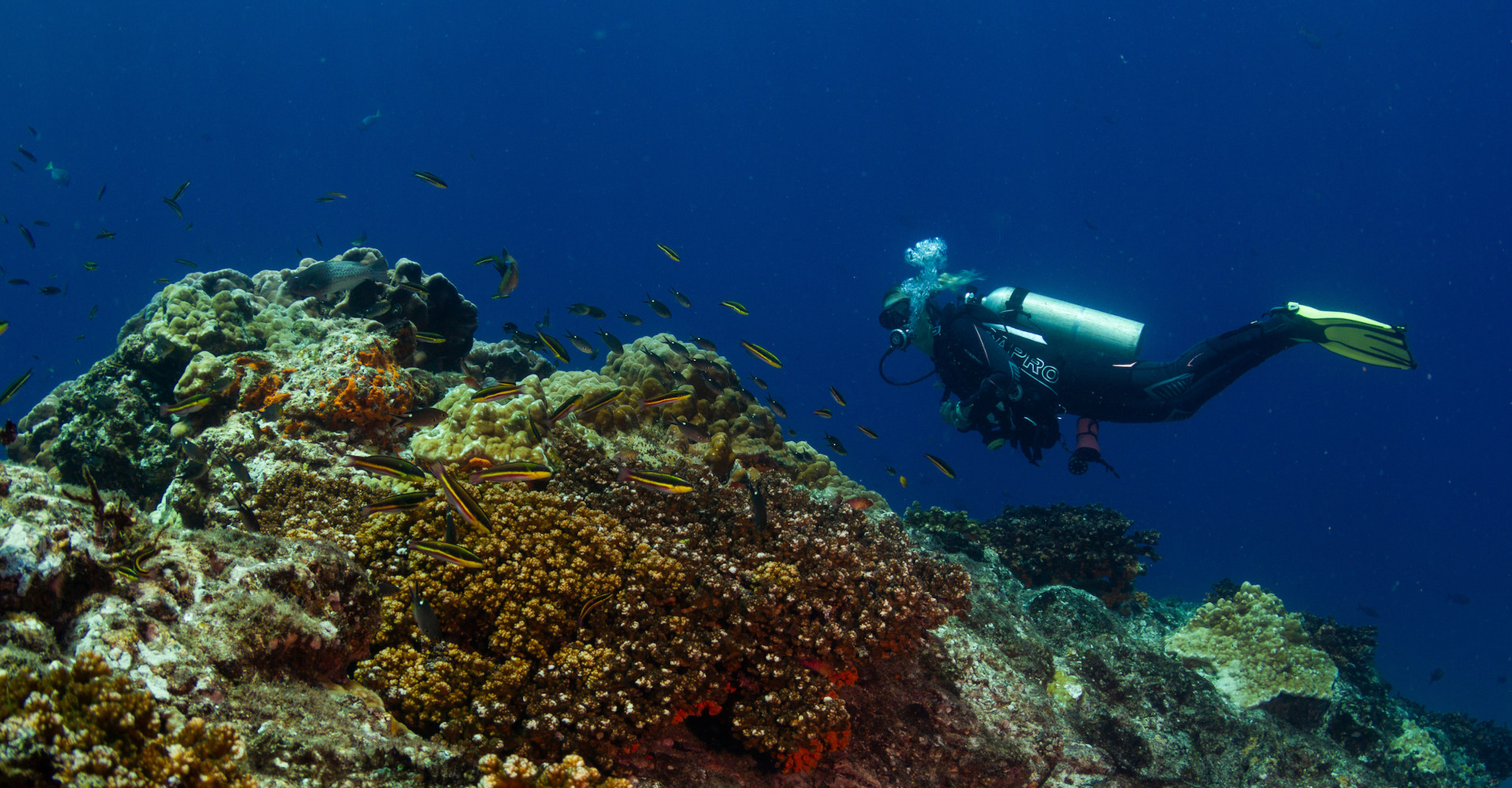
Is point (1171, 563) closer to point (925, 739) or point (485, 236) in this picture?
point (925, 739)

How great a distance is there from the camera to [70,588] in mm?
2096

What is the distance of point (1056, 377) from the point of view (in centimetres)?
1155

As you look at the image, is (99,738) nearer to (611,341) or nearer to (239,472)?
(239,472)

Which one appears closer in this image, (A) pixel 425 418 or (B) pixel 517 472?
(B) pixel 517 472

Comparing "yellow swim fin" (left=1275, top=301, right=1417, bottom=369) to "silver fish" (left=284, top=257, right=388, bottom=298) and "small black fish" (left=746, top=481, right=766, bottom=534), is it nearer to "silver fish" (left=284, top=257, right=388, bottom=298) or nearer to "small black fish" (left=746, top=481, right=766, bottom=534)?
"small black fish" (left=746, top=481, right=766, bottom=534)

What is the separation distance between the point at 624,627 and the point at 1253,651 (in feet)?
31.1

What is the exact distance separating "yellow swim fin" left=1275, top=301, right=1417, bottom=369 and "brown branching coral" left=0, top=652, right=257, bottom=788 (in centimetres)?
1475

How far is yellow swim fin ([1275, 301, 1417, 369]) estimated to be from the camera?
10828mm

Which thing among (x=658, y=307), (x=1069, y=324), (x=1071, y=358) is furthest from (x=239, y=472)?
(x=1069, y=324)

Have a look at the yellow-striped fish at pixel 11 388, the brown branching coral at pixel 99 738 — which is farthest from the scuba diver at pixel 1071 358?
the yellow-striped fish at pixel 11 388

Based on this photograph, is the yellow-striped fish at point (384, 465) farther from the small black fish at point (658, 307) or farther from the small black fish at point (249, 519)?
the small black fish at point (658, 307)

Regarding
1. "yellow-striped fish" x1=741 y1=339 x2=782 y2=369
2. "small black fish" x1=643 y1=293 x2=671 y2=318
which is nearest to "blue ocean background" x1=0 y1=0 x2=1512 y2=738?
"small black fish" x1=643 y1=293 x2=671 y2=318

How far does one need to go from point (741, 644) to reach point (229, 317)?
8.36 metres

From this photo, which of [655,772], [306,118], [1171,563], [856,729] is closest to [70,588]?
[655,772]
